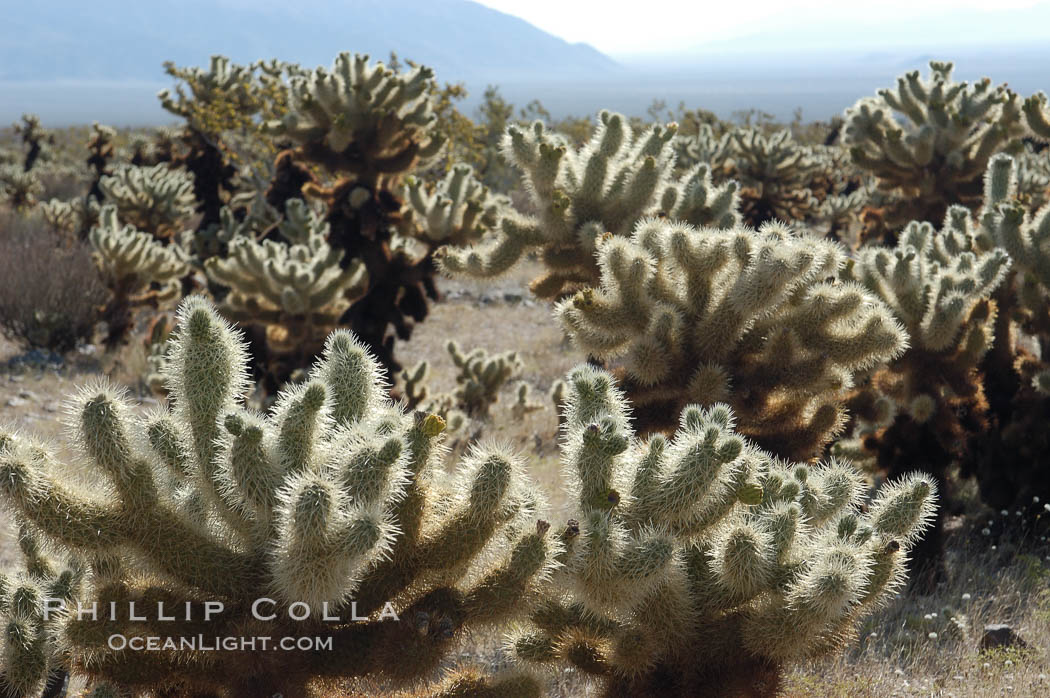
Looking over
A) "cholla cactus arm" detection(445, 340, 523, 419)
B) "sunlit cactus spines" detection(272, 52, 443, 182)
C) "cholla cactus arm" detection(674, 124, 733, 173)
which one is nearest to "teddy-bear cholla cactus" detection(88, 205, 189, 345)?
"sunlit cactus spines" detection(272, 52, 443, 182)

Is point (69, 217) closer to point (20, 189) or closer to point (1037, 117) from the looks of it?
point (20, 189)

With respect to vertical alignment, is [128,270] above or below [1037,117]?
below

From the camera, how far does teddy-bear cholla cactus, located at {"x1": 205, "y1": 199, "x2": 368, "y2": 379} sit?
27.5 feet

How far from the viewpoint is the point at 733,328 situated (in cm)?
460

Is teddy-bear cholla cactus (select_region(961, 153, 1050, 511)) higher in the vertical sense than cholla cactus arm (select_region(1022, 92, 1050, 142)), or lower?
lower

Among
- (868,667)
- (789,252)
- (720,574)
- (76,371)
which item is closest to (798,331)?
(789,252)

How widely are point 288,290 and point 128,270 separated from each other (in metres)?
3.78

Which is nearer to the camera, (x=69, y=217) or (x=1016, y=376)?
(x=1016, y=376)

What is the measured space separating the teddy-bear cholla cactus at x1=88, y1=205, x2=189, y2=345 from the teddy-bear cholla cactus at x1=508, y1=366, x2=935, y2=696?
30.4 ft

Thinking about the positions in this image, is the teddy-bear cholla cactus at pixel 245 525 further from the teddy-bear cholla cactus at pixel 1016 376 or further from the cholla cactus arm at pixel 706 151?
the cholla cactus arm at pixel 706 151

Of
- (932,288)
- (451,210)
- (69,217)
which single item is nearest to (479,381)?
(451,210)

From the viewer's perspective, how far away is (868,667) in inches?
169

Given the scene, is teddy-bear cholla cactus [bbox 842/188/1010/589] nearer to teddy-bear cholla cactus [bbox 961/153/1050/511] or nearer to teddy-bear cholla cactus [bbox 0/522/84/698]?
teddy-bear cholla cactus [bbox 961/153/1050/511]

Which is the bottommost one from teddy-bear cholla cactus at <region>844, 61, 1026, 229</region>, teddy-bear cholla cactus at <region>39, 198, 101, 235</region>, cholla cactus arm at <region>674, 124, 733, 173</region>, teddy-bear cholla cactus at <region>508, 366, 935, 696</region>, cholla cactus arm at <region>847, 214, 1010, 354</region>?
teddy-bear cholla cactus at <region>39, 198, 101, 235</region>
